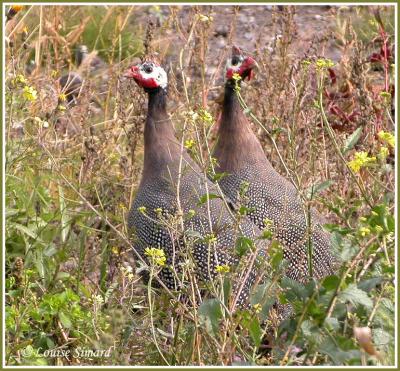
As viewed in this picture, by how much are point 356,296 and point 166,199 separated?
1.73m

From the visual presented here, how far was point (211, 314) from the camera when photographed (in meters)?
2.38

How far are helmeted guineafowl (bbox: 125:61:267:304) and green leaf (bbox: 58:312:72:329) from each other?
16.7 inches

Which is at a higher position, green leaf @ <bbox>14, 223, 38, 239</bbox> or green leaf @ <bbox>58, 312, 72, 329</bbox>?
green leaf @ <bbox>14, 223, 38, 239</bbox>

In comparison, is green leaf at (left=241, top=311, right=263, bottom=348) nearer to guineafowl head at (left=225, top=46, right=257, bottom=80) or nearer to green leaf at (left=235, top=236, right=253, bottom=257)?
green leaf at (left=235, top=236, right=253, bottom=257)

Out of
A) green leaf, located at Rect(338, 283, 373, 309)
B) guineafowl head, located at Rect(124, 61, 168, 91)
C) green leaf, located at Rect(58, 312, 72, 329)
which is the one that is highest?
green leaf, located at Rect(338, 283, 373, 309)

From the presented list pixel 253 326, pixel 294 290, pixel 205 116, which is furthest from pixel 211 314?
pixel 205 116

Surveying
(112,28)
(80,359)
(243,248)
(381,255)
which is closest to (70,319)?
(80,359)

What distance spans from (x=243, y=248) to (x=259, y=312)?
7.0 inches

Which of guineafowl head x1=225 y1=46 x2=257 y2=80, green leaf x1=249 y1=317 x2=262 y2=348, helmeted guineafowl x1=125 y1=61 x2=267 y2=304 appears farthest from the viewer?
guineafowl head x1=225 y1=46 x2=257 y2=80

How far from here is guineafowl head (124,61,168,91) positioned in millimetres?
4176

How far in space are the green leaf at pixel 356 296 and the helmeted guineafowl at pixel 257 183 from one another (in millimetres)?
1375

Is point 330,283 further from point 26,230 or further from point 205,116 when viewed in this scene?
point 26,230

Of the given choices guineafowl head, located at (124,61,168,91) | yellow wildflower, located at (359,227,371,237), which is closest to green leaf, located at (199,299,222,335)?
yellow wildflower, located at (359,227,371,237)

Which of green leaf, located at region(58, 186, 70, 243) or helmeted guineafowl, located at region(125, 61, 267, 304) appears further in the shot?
green leaf, located at region(58, 186, 70, 243)
